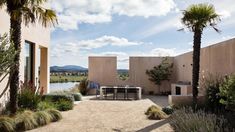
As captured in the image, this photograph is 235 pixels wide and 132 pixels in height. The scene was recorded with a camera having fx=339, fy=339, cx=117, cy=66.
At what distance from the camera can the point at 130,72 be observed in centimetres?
2147

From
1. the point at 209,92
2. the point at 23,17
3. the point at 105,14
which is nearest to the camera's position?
the point at 23,17

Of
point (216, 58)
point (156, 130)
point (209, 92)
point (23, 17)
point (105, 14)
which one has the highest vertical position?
point (105, 14)

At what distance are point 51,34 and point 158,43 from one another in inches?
252

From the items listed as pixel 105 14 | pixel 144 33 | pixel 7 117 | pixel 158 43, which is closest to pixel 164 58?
pixel 158 43

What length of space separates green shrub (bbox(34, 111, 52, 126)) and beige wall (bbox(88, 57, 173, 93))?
1187cm

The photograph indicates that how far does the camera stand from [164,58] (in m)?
21.3

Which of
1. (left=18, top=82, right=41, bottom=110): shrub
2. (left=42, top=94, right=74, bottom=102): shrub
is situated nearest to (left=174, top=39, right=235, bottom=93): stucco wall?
(left=42, top=94, right=74, bottom=102): shrub

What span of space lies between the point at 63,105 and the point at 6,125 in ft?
14.7

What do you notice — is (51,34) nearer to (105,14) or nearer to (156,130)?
(105,14)

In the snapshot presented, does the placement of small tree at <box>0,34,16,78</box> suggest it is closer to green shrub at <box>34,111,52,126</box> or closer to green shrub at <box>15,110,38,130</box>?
green shrub at <box>15,110,38,130</box>

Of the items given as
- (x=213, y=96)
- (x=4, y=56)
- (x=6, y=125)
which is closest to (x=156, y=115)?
(x=213, y=96)

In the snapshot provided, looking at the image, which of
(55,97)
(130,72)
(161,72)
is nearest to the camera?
(55,97)

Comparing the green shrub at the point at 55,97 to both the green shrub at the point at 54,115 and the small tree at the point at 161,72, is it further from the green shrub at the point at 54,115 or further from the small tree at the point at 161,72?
the small tree at the point at 161,72

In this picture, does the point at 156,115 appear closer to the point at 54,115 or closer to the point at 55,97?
the point at 54,115
